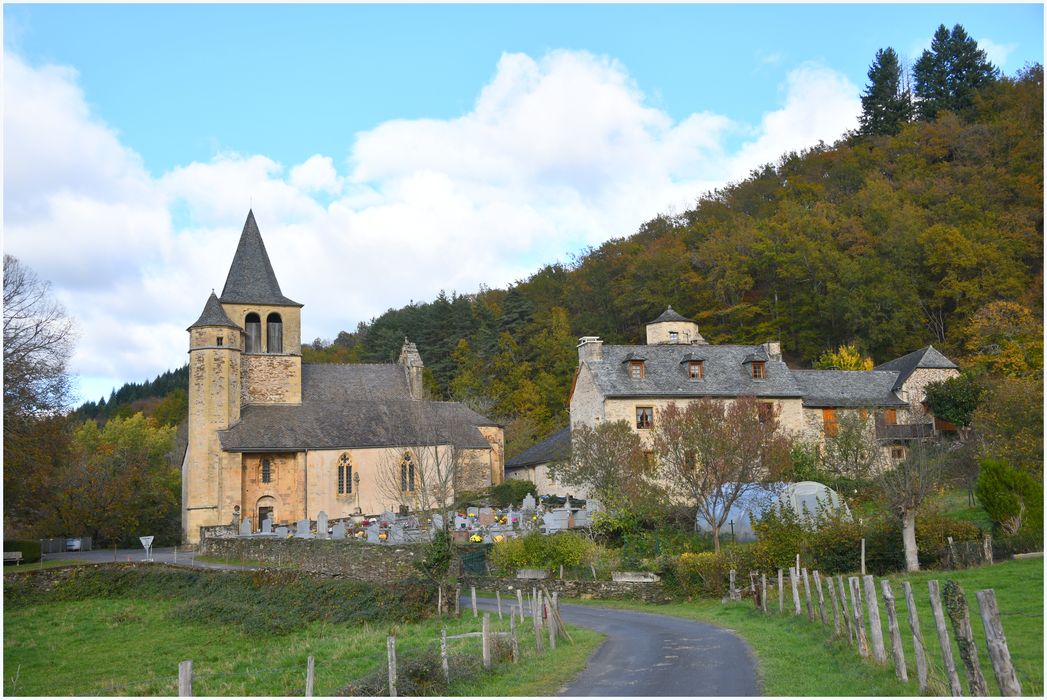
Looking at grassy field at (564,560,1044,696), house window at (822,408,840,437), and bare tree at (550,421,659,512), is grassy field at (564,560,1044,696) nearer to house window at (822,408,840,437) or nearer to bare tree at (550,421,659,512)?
bare tree at (550,421,659,512)

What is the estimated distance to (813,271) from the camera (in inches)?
2370

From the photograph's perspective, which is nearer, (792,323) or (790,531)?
(790,531)

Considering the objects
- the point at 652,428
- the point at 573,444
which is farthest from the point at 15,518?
the point at 652,428

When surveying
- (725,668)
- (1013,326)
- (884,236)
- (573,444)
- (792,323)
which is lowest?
(725,668)

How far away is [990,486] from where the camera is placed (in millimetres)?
25938

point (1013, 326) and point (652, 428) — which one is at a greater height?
point (1013, 326)

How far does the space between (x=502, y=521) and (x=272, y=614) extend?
47.9 feet

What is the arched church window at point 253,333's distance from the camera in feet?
170

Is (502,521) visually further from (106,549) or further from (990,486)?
(106,549)

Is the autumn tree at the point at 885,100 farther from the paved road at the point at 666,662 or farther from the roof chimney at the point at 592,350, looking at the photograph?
the paved road at the point at 666,662

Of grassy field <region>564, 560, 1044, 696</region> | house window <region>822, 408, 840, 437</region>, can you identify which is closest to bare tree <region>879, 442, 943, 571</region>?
grassy field <region>564, 560, 1044, 696</region>

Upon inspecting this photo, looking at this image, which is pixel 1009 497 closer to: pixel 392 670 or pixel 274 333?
pixel 392 670

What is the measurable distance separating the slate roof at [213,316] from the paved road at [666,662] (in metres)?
32.9

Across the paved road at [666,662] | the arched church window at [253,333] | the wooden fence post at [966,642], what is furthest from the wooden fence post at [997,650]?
the arched church window at [253,333]
